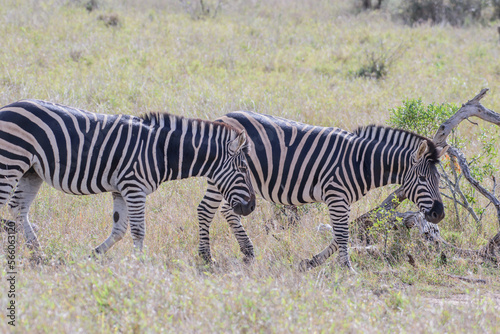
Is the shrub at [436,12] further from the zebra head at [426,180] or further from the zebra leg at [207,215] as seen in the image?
the zebra leg at [207,215]

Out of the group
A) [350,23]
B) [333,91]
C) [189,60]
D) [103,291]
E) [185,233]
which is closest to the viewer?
[103,291]

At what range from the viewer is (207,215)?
669cm

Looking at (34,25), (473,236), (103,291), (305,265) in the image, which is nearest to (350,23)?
(34,25)

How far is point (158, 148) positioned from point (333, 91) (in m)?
7.44

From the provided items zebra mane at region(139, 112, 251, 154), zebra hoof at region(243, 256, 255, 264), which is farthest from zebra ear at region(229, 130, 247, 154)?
zebra hoof at region(243, 256, 255, 264)

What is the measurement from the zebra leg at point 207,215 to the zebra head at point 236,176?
22.2 inches

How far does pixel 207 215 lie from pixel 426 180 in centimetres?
254

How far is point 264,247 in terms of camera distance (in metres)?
6.70

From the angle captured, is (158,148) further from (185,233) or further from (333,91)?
(333,91)

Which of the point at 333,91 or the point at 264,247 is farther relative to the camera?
the point at 333,91

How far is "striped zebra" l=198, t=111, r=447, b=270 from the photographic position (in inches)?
242

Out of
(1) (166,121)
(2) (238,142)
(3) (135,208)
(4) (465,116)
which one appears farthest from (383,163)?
(3) (135,208)

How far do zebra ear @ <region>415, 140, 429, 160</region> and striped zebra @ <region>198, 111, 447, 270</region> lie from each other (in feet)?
0.04

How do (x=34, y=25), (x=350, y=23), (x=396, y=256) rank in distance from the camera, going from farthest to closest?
(x=350, y=23) < (x=34, y=25) < (x=396, y=256)
